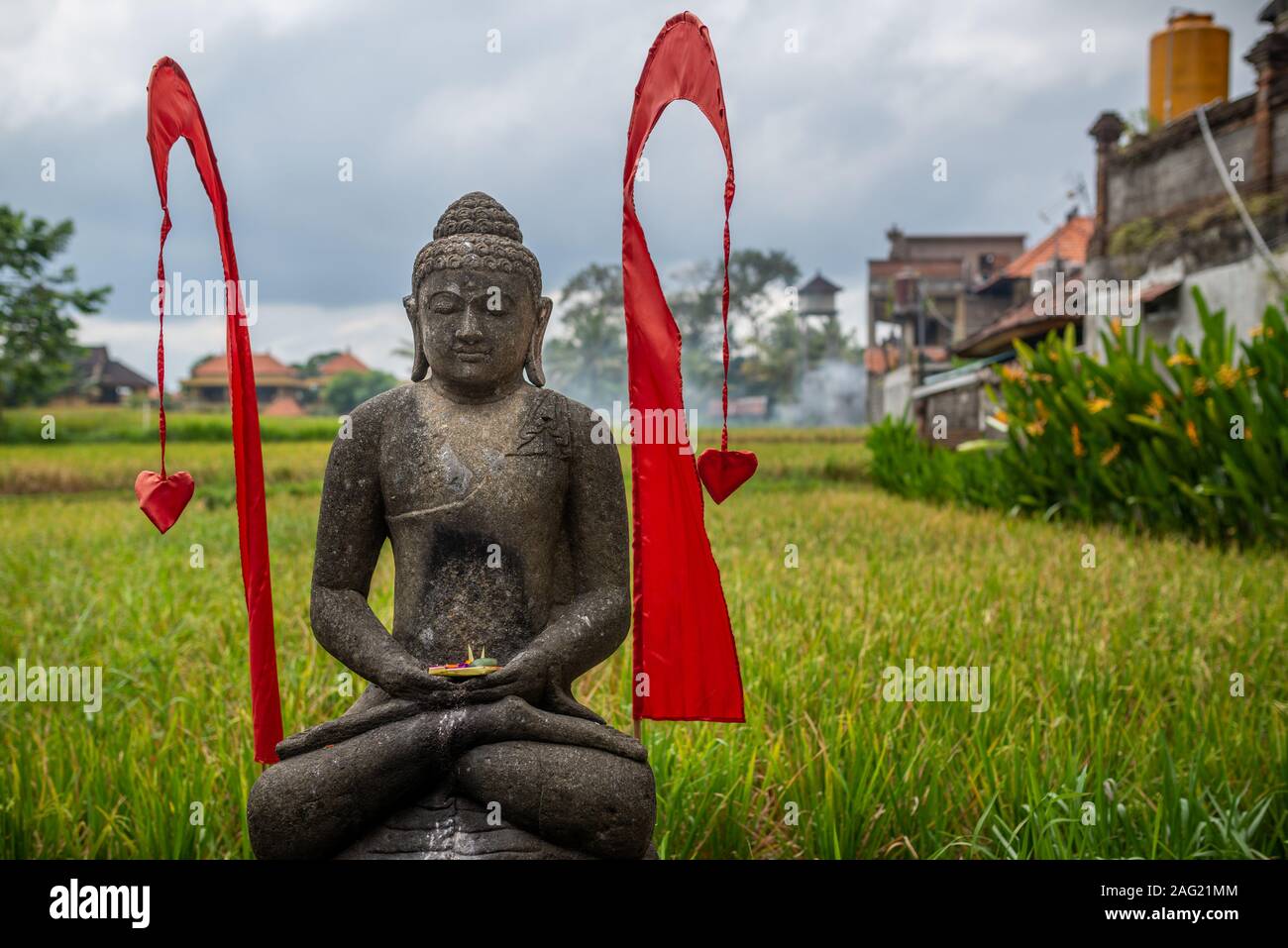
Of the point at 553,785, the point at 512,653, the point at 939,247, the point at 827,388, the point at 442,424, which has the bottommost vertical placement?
the point at 553,785

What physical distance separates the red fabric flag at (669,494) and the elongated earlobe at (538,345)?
19 cm

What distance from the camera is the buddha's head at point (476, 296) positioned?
1.82m

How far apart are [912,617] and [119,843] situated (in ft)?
9.51

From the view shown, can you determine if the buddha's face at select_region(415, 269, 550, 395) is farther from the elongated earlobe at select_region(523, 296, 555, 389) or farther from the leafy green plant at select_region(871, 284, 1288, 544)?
the leafy green plant at select_region(871, 284, 1288, 544)

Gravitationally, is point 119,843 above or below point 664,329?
below

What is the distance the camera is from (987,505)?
8273mm

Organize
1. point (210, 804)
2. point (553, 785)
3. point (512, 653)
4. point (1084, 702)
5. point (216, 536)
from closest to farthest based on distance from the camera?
point (553, 785) → point (512, 653) → point (210, 804) → point (1084, 702) → point (216, 536)

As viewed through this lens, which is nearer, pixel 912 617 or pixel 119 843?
pixel 119 843

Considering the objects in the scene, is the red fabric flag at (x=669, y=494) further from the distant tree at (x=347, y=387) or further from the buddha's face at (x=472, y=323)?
the distant tree at (x=347, y=387)

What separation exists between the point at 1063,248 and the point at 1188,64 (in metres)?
7.01

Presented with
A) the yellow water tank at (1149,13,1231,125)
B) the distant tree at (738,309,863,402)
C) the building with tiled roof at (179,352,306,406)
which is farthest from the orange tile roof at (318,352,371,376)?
the yellow water tank at (1149,13,1231,125)

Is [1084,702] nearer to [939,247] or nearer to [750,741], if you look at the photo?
[750,741]

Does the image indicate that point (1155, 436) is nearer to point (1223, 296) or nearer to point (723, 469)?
point (1223, 296)
